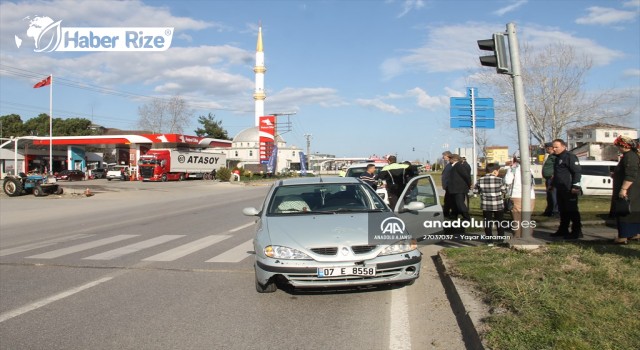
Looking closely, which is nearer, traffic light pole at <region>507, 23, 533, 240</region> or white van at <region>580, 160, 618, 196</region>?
traffic light pole at <region>507, 23, 533, 240</region>

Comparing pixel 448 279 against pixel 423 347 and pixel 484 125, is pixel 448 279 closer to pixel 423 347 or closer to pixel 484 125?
pixel 423 347

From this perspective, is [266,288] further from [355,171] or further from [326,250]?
[355,171]

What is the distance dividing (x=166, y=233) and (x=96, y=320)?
7.41 metres

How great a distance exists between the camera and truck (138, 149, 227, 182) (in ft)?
171

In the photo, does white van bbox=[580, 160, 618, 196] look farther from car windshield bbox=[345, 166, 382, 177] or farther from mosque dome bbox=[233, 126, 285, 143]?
mosque dome bbox=[233, 126, 285, 143]

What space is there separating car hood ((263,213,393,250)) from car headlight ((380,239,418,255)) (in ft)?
0.83

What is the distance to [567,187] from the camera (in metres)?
8.11

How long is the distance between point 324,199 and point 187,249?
3946 mm

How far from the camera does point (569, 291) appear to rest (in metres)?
5.01

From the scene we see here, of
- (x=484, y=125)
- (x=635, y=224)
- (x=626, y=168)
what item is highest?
(x=484, y=125)

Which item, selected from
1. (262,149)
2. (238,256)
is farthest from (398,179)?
(262,149)

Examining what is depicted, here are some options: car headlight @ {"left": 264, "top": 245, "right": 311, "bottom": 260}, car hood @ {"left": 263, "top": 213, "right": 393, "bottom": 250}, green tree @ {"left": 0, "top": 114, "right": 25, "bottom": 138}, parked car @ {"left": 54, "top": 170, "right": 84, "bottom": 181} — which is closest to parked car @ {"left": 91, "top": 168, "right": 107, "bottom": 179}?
parked car @ {"left": 54, "top": 170, "right": 84, "bottom": 181}

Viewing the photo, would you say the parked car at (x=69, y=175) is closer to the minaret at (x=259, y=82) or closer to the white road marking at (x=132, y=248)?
the minaret at (x=259, y=82)

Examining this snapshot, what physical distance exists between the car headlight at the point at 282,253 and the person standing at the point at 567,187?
502cm
